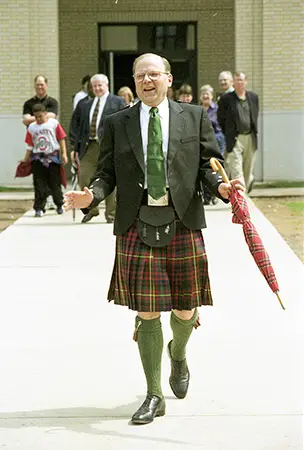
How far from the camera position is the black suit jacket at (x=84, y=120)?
13.7 meters

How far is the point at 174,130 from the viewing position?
566 cm

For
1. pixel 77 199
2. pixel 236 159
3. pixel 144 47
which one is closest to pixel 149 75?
pixel 77 199

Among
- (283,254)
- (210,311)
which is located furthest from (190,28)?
(210,311)

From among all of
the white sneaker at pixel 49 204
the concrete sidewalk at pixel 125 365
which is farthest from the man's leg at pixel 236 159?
the concrete sidewalk at pixel 125 365

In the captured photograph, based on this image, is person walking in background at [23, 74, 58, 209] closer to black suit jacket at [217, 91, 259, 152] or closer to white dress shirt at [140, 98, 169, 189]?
black suit jacket at [217, 91, 259, 152]

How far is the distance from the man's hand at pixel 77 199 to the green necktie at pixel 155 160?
301 mm

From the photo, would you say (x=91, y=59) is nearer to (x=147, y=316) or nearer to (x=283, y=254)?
(x=283, y=254)

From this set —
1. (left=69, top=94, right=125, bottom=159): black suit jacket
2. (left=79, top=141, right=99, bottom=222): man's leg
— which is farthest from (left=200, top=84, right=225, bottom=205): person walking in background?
(left=69, top=94, right=125, bottom=159): black suit jacket

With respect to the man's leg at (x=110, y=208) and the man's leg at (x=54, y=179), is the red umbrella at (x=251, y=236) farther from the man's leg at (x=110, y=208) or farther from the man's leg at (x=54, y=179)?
the man's leg at (x=54, y=179)

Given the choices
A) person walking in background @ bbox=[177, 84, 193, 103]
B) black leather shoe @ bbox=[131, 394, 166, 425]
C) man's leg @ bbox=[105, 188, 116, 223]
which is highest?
person walking in background @ bbox=[177, 84, 193, 103]

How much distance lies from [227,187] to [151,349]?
2.89ft

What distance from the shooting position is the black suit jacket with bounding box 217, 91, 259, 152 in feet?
51.9

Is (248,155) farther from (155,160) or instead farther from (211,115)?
(155,160)

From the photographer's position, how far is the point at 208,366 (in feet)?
21.9
